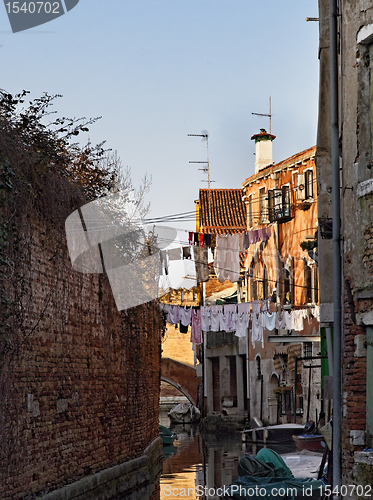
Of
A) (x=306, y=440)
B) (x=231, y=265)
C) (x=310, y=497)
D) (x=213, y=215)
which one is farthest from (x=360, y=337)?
(x=213, y=215)

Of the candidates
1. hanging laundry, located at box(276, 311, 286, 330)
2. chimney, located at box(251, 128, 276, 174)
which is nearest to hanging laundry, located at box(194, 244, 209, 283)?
hanging laundry, located at box(276, 311, 286, 330)

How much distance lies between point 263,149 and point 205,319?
10.5 meters

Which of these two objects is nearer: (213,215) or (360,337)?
(360,337)

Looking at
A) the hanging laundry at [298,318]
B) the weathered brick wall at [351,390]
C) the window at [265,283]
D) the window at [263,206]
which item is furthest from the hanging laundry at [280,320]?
the weathered brick wall at [351,390]

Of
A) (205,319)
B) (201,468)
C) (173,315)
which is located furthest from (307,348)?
(201,468)

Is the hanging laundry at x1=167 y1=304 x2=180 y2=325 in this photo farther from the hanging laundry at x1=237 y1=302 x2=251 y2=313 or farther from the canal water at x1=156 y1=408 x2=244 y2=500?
the canal water at x1=156 y1=408 x2=244 y2=500

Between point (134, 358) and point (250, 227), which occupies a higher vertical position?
point (250, 227)

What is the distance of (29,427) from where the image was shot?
956 cm

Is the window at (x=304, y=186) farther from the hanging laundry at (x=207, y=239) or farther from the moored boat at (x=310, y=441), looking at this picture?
the moored boat at (x=310, y=441)

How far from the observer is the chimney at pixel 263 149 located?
35.7 meters

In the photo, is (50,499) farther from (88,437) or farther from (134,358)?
(134,358)

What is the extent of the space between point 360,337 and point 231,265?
17.6 meters

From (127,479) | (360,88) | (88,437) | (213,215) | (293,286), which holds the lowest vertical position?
(127,479)

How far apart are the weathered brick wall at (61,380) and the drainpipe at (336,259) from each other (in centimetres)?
395
